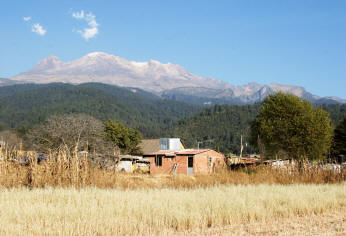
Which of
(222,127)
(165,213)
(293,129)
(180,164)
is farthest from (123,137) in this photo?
(222,127)

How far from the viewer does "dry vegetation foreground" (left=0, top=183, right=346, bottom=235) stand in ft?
25.9

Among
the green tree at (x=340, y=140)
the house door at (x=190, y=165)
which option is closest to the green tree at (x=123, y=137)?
the house door at (x=190, y=165)

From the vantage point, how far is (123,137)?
59.0 metres

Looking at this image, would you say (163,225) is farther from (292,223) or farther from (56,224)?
(292,223)

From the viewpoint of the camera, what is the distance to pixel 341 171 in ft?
65.2

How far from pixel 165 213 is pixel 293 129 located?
30896 millimetres

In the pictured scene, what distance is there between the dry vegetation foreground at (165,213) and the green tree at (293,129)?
2574 cm

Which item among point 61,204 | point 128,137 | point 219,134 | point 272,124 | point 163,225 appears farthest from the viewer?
point 219,134

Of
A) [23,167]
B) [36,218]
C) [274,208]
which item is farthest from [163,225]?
[23,167]

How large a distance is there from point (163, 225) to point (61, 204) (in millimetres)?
3371

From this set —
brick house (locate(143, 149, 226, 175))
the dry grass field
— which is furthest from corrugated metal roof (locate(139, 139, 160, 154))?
the dry grass field

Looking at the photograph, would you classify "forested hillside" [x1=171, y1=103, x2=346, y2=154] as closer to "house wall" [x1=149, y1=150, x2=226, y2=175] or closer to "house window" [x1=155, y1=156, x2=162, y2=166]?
"house wall" [x1=149, y1=150, x2=226, y2=175]

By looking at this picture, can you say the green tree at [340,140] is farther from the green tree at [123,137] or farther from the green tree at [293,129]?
the green tree at [123,137]

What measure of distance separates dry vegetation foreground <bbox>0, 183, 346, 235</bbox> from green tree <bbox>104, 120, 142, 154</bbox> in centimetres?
4622
